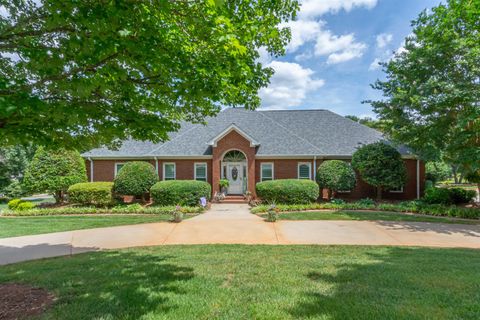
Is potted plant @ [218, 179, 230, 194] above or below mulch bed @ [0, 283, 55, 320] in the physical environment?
above

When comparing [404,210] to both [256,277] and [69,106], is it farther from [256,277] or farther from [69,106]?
[69,106]

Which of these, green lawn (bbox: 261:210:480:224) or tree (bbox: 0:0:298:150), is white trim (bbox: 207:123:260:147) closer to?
green lawn (bbox: 261:210:480:224)

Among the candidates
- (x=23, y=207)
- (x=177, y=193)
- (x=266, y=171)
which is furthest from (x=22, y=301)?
(x=266, y=171)

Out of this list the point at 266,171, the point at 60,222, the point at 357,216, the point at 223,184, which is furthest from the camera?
the point at 266,171

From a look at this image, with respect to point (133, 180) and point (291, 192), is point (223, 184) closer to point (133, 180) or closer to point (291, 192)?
point (291, 192)

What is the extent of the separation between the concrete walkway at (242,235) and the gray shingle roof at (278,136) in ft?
26.4

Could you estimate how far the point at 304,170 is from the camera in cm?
1833

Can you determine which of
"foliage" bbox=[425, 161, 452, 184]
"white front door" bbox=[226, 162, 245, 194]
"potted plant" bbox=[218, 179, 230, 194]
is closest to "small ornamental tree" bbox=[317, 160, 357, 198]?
"foliage" bbox=[425, 161, 452, 184]

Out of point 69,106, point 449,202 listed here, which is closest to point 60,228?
point 69,106

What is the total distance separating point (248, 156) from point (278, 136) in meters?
3.29

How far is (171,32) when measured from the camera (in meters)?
3.42

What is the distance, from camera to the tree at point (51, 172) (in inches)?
623

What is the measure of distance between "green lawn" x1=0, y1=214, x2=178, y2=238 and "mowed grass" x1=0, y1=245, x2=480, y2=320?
423 centimetres

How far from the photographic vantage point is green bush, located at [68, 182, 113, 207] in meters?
15.1
